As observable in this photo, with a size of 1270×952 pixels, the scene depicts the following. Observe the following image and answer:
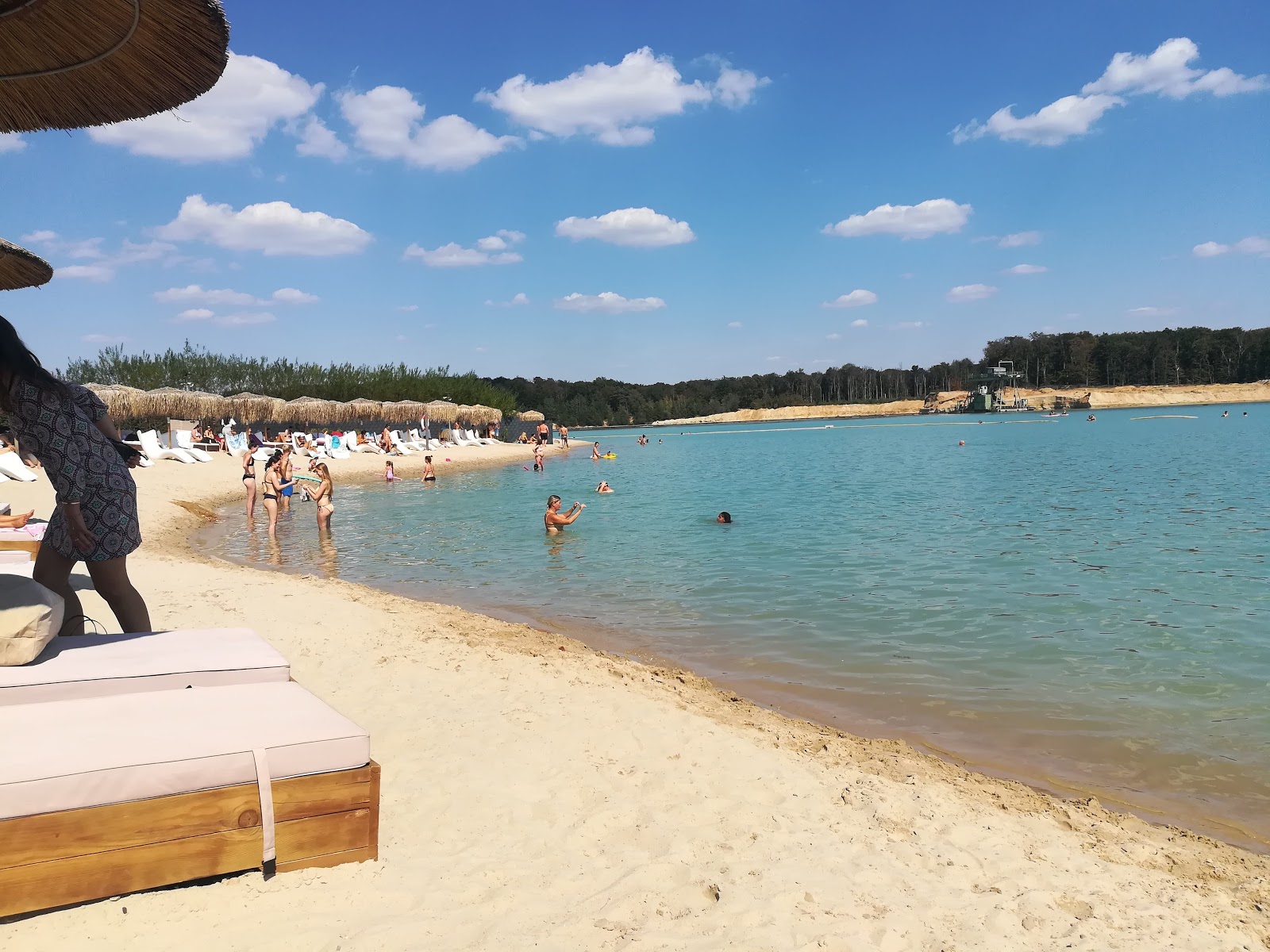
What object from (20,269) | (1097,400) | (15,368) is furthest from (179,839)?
(1097,400)

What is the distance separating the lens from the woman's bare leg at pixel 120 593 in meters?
3.94

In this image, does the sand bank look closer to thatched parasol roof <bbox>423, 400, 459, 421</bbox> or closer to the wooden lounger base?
thatched parasol roof <bbox>423, 400, 459, 421</bbox>

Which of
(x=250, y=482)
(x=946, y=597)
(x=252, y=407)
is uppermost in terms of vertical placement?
(x=252, y=407)

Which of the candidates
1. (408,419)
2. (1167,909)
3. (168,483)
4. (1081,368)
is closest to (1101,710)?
(1167,909)

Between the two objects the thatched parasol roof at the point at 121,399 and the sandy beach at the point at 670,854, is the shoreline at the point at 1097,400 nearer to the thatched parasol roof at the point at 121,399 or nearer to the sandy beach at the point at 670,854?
the thatched parasol roof at the point at 121,399

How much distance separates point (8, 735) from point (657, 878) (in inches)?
87.9

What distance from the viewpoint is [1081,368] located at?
129375 mm

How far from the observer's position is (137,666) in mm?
3012

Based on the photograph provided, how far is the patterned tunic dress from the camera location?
3.72 m

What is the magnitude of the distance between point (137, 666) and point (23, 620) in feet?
1.33

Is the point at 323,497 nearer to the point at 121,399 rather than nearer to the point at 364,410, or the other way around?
the point at 121,399

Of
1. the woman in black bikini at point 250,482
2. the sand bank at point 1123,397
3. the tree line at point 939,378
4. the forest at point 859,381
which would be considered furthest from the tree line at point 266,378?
the sand bank at point 1123,397

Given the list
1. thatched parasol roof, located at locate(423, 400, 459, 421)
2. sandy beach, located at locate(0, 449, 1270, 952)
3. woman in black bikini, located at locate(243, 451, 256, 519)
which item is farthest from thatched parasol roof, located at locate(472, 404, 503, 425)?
sandy beach, located at locate(0, 449, 1270, 952)

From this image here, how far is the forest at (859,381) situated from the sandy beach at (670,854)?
171ft
